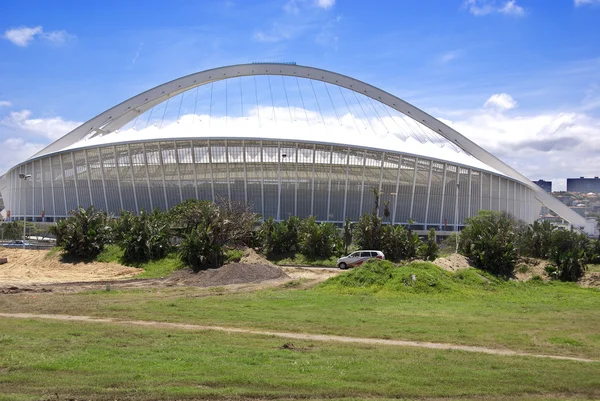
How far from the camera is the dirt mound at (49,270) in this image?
3878 centimetres

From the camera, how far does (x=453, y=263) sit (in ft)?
122

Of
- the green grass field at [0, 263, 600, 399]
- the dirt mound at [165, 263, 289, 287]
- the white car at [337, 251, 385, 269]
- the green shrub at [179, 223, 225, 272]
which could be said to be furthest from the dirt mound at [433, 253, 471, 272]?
the green shrub at [179, 223, 225, 272]

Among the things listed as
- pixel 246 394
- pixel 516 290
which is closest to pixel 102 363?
pixel 246 394

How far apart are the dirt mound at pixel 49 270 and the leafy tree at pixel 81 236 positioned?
1.21m

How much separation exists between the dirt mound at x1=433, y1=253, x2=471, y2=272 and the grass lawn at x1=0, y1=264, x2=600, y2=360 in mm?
2542

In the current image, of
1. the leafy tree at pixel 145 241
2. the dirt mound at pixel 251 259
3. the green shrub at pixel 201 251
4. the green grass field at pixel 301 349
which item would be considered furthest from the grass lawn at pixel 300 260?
the green grass field at pixel 301 349

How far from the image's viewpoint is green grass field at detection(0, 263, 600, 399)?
11.4 metres

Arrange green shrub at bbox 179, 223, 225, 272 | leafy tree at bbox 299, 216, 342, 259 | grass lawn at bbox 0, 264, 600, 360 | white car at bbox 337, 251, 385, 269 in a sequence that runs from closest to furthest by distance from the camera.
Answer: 1. grass lawn at bbox 0, 264, 600, 360
2. green shrub at bbox 179, 223, 225, 272
3. white car at bbox 337, 251, 385, 269
4. leafy tree at bbox 299, 216, 342, 259

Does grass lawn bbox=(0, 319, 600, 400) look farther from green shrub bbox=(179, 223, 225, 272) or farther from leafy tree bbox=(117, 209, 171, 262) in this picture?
leafy tree bbox=(117, 209, 171, 262)

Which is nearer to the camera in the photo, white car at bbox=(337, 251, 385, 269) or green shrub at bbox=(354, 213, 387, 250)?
white car at bbox=(337, 251, 385, 269)

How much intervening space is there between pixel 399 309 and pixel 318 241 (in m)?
25.0

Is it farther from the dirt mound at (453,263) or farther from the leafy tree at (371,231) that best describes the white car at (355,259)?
the dirt mound at (453,263)

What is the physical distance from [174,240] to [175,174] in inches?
798

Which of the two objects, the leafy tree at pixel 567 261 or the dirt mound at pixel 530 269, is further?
the dirt mound at pixel 530 269
